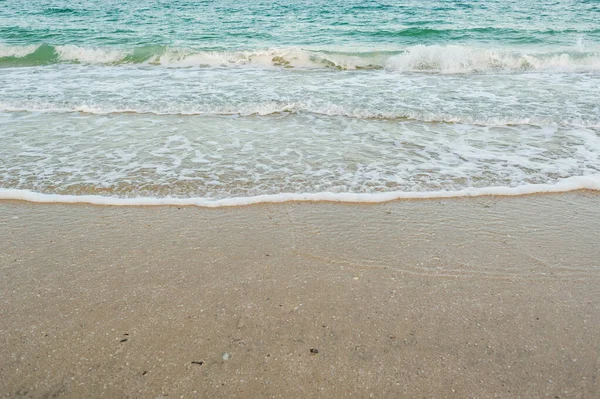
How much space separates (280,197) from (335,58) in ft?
28.6

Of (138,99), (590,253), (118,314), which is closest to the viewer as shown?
(118,314)

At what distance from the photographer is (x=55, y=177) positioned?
16.0 ft

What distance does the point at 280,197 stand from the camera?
4.38m

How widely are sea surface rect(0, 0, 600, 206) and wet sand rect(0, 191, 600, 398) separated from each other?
1.73 ft

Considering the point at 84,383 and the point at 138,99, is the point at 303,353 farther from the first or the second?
the point at 138,99

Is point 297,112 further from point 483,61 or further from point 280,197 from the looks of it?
point 483,61

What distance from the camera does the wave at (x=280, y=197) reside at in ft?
14.2

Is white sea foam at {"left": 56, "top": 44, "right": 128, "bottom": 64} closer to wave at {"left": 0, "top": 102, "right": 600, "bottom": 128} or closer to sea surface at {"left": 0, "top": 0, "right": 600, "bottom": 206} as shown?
sea surface at {"left": 0, "top": 0, "right": 600, "bottom": 206}

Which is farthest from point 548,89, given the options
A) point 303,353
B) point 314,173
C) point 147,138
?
point 303,353

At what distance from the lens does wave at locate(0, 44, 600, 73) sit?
37.7 feet

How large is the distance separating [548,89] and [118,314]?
8.64 metres

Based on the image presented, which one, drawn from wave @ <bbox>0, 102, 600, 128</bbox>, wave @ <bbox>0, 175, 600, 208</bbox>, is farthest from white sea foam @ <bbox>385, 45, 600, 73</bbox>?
wave @ <bbox>0, 175, 600, 208</bbox>

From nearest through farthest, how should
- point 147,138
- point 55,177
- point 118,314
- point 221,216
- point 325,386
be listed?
point 325,386, point 118,314, point 221,216, point 55,177, point 147,138

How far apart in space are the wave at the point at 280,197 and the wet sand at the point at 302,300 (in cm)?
12
